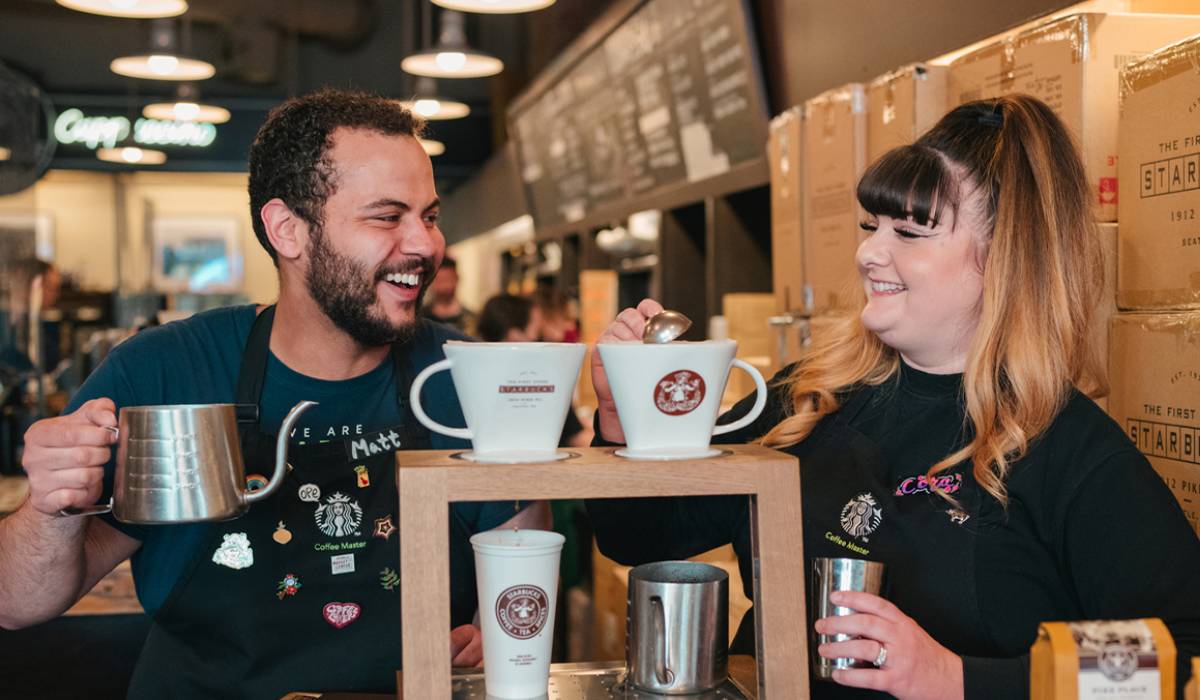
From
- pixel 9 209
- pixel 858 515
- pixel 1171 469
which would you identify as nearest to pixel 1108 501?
pixel 858 515

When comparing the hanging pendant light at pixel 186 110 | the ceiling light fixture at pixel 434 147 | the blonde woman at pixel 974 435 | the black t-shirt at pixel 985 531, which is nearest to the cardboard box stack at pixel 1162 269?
the blonde woman at pixel 974 435

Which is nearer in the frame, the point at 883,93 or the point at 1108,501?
the point at 1108,501

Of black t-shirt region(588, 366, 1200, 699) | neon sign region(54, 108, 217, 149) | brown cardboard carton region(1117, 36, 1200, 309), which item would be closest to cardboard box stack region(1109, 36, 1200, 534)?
brown cardboard carton region(1117, 36, 1200, 309)

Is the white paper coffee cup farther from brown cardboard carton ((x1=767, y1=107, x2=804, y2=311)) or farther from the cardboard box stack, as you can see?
Result: brown cardboard carton ((x1=767, y1=107, x2=804, y2=311))

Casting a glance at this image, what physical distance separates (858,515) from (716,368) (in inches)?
16.9

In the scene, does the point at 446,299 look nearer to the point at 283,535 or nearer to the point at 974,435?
the point at 283,535

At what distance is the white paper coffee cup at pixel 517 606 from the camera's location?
1.20m

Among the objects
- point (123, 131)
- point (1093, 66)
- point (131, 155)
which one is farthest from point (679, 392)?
point (123, 131)

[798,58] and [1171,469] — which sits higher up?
[798,58]

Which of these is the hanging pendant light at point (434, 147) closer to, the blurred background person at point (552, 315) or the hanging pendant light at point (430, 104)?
the hanging pendant light at point (430, 104)

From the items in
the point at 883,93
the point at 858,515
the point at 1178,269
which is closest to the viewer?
the point at 858,515

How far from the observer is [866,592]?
126 centimetres

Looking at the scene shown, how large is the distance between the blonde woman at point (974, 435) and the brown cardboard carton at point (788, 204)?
107 centimetres

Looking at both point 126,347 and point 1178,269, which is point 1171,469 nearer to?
point 1178,269
